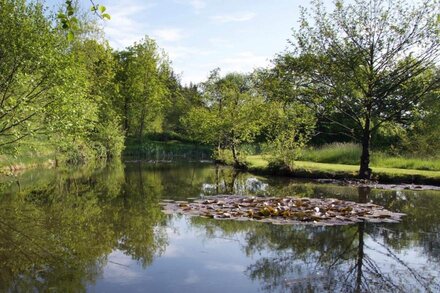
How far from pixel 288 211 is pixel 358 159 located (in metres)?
17.4

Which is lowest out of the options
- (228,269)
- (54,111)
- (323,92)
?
→ (228,269)

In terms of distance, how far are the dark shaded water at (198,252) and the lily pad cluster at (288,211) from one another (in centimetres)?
47

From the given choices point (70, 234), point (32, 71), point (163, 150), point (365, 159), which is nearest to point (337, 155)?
point (365, 159)

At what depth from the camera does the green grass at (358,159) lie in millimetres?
23453

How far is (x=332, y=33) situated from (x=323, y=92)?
3.04m


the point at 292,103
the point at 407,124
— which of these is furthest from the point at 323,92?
the point at 407,124

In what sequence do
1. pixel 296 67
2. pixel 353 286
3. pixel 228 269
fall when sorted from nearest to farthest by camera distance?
pixel 353 286, pixel 228 269, pixel 296 67

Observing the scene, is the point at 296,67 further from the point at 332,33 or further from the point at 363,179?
the point at 363,179

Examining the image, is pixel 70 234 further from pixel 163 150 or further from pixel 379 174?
pixel 163 150

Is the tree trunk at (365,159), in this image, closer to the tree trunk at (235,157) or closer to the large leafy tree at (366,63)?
the large leafy tree at (366,63)

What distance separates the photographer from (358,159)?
2777 centimetres

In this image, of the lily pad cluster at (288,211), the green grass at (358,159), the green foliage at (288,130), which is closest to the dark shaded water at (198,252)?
the lily pad cluster at (288,211)

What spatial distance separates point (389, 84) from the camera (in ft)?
67.9

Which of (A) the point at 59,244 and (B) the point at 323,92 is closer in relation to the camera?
(A) the point at 59,244
